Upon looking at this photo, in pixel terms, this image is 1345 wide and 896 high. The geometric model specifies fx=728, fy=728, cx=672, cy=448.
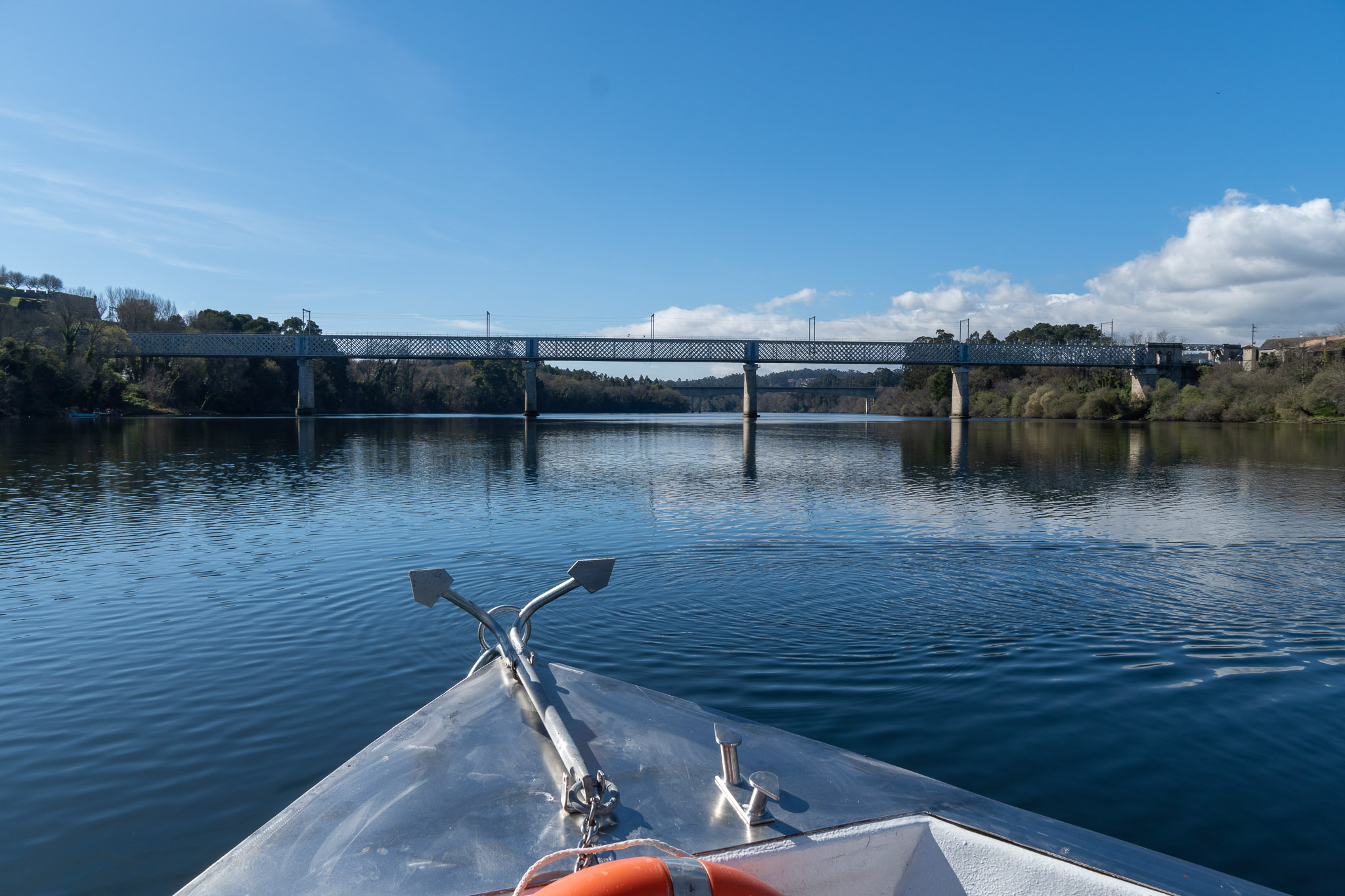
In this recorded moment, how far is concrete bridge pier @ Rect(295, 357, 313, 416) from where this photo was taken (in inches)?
3942

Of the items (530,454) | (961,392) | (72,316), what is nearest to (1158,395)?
(961,392)

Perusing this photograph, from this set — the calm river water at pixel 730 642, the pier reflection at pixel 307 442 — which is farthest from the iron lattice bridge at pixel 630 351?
the calm river water at pixel 730 642

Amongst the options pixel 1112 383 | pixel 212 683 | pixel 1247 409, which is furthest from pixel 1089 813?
pixel 1112 383

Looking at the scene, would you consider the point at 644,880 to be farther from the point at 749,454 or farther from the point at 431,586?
the point at 749,454

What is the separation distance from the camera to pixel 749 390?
11788 centimetres

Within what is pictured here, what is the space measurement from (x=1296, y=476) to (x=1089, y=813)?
30967 mm

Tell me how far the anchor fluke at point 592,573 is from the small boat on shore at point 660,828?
67.7 inches

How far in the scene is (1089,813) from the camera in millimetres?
5070

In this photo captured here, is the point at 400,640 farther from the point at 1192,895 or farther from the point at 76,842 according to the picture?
the point at 1192,895

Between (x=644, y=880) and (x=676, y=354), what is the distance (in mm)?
121012

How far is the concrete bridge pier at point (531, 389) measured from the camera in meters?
106

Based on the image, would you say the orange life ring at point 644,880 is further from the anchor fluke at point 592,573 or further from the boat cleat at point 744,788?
the anchor fluke at point 592,573

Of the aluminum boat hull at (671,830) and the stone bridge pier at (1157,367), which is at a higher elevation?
the stone bridge pier at (1157,367)

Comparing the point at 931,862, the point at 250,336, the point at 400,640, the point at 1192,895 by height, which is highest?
the point at 250,336
